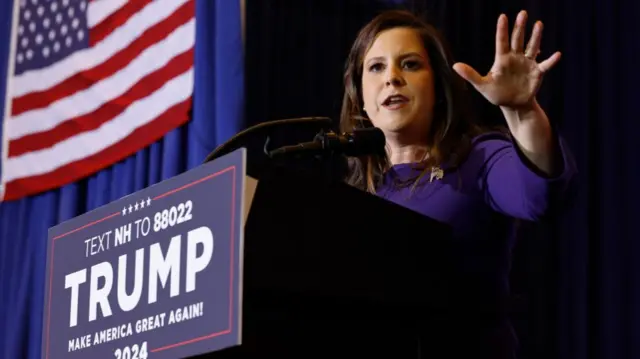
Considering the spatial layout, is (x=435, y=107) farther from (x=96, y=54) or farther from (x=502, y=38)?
(x=96, y=54)

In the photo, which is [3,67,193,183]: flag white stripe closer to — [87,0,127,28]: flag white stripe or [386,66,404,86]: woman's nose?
[87,0,127,28]: flag white stripe

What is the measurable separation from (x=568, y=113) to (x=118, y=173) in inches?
61.9

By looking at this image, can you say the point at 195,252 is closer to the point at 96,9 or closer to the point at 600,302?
the point at 600,302

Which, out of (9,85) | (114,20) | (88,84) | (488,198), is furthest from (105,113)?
(488,198)

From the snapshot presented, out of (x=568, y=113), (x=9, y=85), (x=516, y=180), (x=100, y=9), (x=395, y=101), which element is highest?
(x=100, y=9)

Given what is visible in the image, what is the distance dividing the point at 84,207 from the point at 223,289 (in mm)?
2982

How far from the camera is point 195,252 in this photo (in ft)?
3.95

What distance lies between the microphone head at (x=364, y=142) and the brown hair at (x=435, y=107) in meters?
0.24

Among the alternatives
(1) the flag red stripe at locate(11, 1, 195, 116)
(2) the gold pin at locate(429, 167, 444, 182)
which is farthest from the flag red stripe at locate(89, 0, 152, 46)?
(2) the gold pin at locate(429, 167, 444, 182)

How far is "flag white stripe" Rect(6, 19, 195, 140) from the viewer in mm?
3584

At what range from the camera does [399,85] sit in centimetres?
182

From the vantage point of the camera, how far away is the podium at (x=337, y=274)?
1.23 meters

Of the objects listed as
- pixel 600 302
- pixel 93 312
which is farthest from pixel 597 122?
pixel 93 312

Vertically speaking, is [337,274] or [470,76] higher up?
[470,76]
